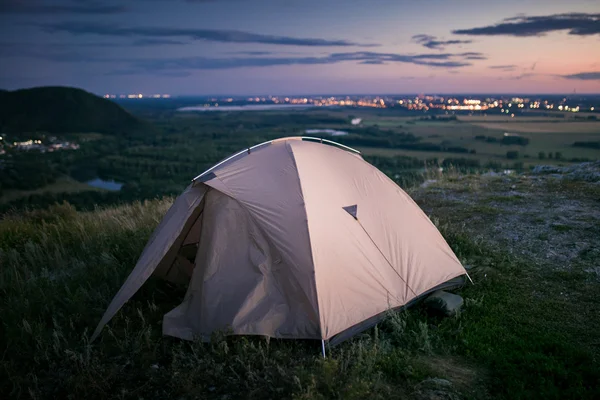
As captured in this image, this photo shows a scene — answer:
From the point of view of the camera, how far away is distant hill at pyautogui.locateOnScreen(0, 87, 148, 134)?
83812 millimetres

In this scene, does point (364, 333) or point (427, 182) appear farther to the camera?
point (427, 182)

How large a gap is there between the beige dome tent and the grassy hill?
11.0 inches

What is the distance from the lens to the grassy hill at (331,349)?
4.10 metres

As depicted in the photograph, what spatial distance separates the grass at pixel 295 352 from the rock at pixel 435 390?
0.06m

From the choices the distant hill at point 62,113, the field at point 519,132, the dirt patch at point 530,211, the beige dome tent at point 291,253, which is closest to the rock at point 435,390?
the beige dome tent at point 291,253

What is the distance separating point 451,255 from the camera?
20.8ft

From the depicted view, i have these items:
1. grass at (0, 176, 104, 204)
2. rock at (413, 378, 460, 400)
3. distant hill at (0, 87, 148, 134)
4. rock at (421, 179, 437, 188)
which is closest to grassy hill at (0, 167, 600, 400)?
rock at (413, 378, 460, 400)

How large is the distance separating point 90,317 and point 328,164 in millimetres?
3830

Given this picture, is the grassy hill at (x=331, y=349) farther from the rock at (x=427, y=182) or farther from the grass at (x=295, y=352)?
the rock at (x=427, y=182)

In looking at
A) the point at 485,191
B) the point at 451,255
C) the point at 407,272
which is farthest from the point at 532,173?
the point at 407,272

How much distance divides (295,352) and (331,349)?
41 centimetres

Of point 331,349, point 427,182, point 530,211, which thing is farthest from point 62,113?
point 331,349

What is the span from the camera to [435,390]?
4.00 meters

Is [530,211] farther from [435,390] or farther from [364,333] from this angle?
[435,390]
